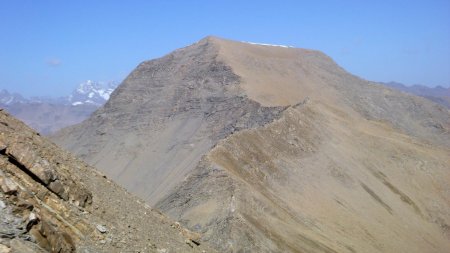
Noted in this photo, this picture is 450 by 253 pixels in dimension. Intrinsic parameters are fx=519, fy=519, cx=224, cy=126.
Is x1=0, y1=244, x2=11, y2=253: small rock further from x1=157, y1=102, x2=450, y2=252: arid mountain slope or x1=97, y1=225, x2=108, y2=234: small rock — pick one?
x1=157, y1=102, x2=450, y2=252: arid mountain slope

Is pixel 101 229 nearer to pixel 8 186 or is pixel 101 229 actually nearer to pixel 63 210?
pixel 63 210

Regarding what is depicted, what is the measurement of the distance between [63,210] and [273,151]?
1376 inches

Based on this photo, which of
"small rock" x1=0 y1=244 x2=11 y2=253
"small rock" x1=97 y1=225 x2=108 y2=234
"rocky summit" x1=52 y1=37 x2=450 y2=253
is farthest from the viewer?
"rocky summit" x1=52 y1=37 x2=450 y2=253

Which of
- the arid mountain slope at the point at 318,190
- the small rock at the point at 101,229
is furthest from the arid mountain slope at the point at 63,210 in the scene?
the arid mountain slope at the point at 318,190

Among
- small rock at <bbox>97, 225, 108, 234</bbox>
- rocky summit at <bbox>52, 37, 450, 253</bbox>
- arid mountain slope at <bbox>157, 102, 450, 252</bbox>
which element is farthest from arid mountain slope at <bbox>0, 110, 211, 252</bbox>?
arid mountain slope at <bbox>157, 102, 450, 252</bbox>

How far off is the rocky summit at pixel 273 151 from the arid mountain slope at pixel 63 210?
9.17m

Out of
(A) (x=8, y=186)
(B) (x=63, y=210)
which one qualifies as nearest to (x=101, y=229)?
(B) (x=63, y=210)

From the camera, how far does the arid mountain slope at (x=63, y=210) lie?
1447 centimetres

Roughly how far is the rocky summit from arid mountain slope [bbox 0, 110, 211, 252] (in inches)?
361

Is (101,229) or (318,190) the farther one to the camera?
(318,190)

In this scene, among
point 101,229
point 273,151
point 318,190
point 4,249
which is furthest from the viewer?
point 273,151

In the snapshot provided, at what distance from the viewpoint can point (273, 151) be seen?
51.1m

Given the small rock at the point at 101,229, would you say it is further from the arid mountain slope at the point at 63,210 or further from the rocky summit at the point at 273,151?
the rocky summit at the point at 273,151

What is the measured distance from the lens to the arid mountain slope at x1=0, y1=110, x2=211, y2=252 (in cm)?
1447
